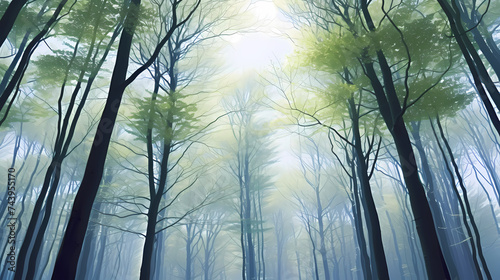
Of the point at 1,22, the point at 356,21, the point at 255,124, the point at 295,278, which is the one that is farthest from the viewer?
the point at 295,278

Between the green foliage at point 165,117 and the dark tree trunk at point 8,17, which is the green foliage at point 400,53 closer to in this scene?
the green foliage at point 165,117

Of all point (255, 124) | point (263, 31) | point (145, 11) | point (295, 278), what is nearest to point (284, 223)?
point (255, 124)

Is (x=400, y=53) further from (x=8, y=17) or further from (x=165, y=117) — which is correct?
(x=8, y=17)

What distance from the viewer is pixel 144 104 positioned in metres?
6.18

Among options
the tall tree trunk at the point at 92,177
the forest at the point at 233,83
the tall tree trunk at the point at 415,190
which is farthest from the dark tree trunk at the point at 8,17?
the tall tree trunk at the point at 415,190

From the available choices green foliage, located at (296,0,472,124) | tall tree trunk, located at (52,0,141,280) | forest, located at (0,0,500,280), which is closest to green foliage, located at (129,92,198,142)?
forest, located at (0,0,500,280)

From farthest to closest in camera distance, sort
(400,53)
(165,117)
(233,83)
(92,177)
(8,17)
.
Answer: (233,83) < (165,117) < (400,53) < (8,17) < (92,177)

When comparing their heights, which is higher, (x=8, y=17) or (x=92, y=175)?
(x=8, y=17)

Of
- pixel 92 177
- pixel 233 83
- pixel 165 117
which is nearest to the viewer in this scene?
pixel 92 177

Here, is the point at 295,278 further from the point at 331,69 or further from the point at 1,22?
the point at 1,22

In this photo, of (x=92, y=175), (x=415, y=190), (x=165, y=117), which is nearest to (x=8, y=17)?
(x=92, y=175)

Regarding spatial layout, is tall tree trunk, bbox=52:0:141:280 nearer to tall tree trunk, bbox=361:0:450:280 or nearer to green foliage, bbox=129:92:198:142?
green foliage, bbox=129:92:198:142

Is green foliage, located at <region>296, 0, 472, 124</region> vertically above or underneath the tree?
above

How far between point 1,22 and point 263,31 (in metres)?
4.98
